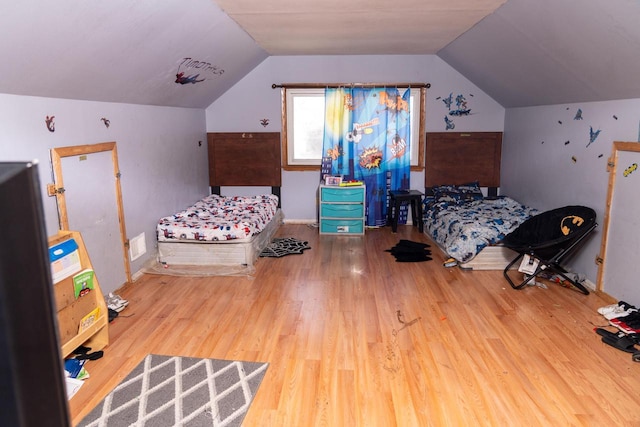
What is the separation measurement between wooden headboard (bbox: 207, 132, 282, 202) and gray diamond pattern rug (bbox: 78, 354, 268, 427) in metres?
3.85

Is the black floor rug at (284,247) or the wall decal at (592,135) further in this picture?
the black floor rug at (284,247)

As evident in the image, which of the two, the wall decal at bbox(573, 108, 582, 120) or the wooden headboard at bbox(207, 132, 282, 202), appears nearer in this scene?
the wall decal at bbox(573, 108, 582, 120)

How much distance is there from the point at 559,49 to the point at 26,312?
12.7 feet

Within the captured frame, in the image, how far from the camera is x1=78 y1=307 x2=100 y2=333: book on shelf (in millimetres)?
2629

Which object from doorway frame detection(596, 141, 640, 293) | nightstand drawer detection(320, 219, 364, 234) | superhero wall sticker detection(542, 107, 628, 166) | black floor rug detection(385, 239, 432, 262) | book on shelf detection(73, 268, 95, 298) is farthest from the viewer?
nightstand drawer detection(320, 219, 364, 234)

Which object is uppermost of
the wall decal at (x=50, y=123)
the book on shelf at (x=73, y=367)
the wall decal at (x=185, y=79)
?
the wall decal at (x=185, y=79)

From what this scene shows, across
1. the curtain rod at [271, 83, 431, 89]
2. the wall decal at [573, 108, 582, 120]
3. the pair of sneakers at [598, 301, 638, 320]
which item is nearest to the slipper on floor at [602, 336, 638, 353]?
the pair of sneakers at [598, 301, 638, 320]

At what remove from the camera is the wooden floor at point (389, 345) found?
2.23 meters

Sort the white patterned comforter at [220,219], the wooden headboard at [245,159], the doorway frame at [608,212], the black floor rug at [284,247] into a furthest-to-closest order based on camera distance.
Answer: the wooden headboard at [245,159]
the black floor rug at [284,247]
the white patterned comforter at [220,219]
the doorway frame at [608,212]

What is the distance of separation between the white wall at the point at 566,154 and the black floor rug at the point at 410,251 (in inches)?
54.4

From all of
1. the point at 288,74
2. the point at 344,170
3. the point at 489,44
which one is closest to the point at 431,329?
the point at 489,44

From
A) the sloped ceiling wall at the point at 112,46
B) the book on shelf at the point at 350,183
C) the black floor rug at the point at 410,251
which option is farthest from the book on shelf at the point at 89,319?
the book on shelf at the point at 350,183

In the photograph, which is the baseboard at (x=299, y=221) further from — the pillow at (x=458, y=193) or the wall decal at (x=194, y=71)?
the wall decal at (x=194, y=71)

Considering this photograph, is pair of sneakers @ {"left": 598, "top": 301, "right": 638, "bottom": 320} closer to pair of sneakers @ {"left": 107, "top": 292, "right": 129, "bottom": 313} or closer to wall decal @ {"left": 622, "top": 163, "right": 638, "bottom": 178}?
wall decal @ {"left": 622, "top": 163, "right": 638, "bottom": 178}
